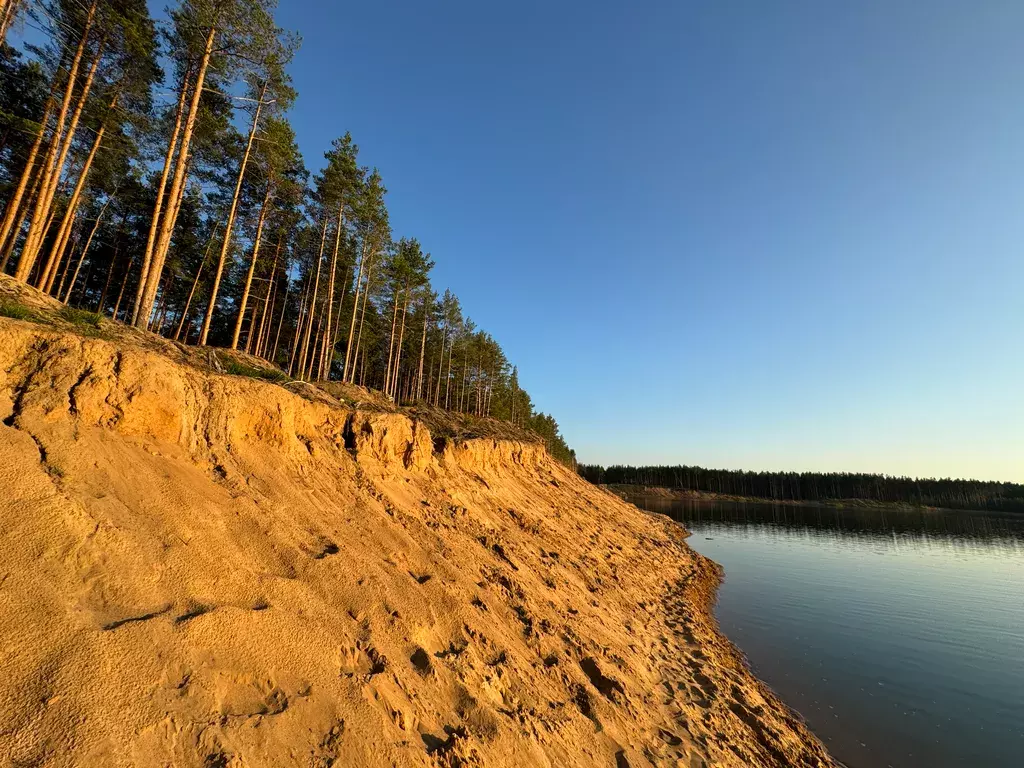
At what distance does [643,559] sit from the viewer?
19.6 metres

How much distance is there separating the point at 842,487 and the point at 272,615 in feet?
515

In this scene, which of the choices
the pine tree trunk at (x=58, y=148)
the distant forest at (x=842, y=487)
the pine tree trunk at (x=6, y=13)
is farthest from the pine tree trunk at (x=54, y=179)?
the distant forest at (x=842, y=487)

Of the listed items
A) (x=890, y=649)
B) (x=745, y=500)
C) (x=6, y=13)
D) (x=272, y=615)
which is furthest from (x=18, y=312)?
(x=745, y=500)

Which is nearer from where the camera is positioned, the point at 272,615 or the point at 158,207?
the point at 272,615

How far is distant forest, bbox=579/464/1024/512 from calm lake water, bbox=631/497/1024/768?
10145 centimetres

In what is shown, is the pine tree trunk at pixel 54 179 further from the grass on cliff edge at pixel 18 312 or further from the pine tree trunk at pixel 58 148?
the grass on cliff edge at pixel 18 312

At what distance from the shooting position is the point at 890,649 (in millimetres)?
14195

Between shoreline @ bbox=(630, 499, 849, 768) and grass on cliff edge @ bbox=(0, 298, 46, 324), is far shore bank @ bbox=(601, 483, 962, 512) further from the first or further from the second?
grass on cliff edge @ bbox=(0, 298, 46, 324)

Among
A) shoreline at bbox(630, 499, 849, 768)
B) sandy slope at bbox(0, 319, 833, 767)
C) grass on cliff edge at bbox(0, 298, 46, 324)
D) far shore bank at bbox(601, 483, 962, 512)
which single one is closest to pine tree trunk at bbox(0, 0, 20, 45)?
grass on cliff edge at bbox(0, 298, 46, 324)

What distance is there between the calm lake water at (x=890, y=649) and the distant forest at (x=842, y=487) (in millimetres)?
101447

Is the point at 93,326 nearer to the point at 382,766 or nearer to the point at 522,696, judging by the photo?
the point at 382,766

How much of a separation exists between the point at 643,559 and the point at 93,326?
20.2 metres

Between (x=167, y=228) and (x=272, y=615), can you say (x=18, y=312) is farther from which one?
(x=167, y=228)

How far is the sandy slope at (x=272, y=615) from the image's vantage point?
353 centimetres
